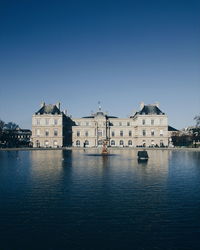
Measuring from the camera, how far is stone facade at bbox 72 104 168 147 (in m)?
101

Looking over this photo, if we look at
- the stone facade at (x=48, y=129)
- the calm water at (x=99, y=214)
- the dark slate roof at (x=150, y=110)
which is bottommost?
the calm water at (x=99, y=214)

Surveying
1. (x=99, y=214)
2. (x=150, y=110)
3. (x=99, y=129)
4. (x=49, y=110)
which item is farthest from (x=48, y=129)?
(x=99, y=214)

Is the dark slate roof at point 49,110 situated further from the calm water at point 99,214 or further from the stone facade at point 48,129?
the calm water at point 99,214

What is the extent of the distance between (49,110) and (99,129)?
Answer: 1846 centimetres

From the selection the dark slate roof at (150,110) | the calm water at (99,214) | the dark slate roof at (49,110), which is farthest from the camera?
the dark slate roof at (150,110)

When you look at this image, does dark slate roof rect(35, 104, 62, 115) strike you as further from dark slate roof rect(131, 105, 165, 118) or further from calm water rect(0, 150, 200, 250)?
calm water rect(0, 150, 200, 250)

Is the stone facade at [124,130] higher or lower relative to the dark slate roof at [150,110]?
lower

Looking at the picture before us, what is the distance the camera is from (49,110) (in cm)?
10144

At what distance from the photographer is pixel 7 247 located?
33.1ft

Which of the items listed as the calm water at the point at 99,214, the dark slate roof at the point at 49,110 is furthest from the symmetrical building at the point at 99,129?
the calm water at the point at 99,214

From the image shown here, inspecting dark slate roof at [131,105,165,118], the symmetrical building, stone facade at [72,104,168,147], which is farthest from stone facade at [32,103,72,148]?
dark slate roof at [131,105,165,118]

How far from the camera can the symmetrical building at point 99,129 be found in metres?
99.8

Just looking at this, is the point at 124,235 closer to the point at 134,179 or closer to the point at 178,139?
the point at 134,179

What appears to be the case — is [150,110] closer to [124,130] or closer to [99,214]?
[124,130]
